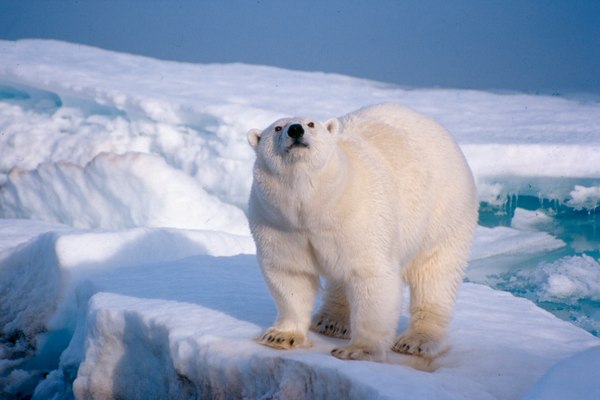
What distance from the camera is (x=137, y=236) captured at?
5.38 metres

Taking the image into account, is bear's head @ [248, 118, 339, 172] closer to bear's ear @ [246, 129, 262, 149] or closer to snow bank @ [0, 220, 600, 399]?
bear's ear @ [246, 129, 262, 149]

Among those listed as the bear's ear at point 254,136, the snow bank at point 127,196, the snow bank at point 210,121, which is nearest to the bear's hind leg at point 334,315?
the bear's ear at point 254,136

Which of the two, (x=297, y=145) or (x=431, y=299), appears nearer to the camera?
(x=297, y=145)

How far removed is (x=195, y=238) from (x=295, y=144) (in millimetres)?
3368

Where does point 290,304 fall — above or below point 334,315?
above

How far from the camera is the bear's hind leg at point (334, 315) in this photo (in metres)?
3.33

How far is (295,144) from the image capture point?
2551 millimetres

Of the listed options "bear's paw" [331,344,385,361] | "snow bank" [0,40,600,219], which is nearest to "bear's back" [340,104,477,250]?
"bear's paw" [331,344,385,361]

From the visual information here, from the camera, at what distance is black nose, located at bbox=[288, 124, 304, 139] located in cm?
252

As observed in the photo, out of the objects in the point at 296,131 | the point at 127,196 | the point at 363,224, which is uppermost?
the point at 296,131

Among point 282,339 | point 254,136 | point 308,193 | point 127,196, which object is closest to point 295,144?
point 308,193

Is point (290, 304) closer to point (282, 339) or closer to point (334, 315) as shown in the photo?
point (282, 339)

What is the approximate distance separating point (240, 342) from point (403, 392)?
918 mm

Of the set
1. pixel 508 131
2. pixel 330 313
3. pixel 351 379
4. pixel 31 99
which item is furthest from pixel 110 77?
pixel 351 379
